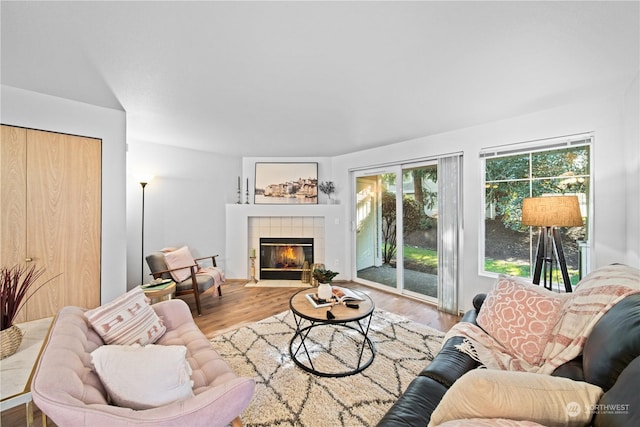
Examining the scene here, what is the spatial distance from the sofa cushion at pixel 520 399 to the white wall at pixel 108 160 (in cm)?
315

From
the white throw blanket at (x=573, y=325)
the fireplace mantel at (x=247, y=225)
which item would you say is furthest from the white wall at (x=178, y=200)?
the white throw blanket at (x=573, y=325)

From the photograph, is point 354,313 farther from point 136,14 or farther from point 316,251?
point 316,251

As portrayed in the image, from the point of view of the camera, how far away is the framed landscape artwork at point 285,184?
4.81 m

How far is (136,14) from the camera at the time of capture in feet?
4.25

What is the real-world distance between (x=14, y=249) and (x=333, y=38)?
315 cm

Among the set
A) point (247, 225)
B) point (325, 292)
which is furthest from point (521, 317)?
point (247, 225)

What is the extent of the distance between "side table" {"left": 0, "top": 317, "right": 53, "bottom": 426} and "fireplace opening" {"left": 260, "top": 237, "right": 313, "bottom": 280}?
3247 mm

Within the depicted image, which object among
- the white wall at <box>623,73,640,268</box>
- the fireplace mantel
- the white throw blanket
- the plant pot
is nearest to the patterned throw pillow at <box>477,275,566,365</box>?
the white throw blanket

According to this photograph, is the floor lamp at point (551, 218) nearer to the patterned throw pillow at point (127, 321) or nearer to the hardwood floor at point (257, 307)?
the hardwood floor at point (257, 307)

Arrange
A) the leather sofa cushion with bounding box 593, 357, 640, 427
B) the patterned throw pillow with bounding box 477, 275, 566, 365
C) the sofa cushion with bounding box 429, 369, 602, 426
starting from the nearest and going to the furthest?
the leather sofa cushion with bounding box 593, 357, 640, 427
the sofa cushion with bounding box 429, 369, 602, 426
the patterned throw pillow with bounding box 477, 275, 566, 365

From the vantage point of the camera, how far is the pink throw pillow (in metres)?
3.33

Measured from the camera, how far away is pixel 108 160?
103 inches

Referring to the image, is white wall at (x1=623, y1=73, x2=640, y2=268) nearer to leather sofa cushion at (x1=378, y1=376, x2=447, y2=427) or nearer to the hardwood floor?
the hardwood floor

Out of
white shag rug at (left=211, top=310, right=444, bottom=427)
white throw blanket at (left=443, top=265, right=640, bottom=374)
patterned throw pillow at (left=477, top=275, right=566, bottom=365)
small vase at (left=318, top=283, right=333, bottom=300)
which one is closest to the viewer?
white throw blanket at (left=443, top=265, right=640, bottom=374)
